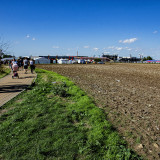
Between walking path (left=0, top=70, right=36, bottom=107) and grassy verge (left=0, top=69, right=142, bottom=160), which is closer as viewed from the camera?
Result: grassy verge (left=0, top=69, right=142, bottom=160)

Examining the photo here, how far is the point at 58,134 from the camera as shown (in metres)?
3.40

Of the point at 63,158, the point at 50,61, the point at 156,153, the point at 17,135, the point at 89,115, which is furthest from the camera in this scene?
the point at 50,61

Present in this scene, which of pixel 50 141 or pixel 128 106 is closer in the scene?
pixel 50 141

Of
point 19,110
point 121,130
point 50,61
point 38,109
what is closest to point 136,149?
point 121,130

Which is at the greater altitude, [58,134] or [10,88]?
[10,88]

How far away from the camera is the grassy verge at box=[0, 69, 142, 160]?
2799 mm

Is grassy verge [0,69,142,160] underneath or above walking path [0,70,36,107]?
underneath

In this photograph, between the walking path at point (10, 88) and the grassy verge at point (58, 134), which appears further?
the walking path at point (10, 88)

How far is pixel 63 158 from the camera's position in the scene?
268cm

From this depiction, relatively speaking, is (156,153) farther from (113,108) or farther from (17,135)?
(17,135)

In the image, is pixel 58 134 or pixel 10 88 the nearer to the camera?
pixel 58 134

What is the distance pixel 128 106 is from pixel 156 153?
2622 mm

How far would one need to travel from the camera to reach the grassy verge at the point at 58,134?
2799 millimetres

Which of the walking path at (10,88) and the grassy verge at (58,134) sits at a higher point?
the walking path at (10,88)
